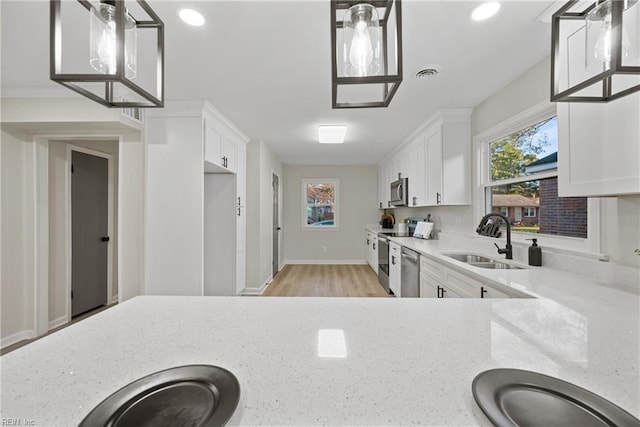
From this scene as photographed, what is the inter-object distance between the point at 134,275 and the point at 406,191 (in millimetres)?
3826

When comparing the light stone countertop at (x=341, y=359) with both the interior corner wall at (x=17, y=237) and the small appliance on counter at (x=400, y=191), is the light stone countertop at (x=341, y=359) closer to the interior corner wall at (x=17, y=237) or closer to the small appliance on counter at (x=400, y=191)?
the interior corner wall at (x=17, y=237)

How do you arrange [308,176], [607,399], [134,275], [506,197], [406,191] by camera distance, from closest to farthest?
[607,399] → [506,197] → [134,275] → [406,191] → [308,176]

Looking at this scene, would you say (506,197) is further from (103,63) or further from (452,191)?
(103,63)

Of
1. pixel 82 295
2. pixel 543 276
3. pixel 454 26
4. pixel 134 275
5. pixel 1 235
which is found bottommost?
pixel 82 295

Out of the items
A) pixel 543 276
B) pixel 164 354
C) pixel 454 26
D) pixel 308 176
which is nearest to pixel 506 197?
pixel 543 276

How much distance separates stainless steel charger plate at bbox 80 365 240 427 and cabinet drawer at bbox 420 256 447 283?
7.07 ft

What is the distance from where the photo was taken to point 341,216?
6910 millimetres

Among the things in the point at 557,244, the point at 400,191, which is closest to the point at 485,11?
the point at 557,244

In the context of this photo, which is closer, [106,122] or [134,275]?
[106,122]

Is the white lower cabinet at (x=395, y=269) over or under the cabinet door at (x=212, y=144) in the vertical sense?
under

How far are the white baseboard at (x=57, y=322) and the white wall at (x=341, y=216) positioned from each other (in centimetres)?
421

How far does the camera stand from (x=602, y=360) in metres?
0.71

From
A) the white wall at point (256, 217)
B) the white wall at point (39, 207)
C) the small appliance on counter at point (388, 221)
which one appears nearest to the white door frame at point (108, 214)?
the white wall at point (39, 207)

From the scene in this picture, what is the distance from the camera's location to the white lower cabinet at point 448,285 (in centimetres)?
176
